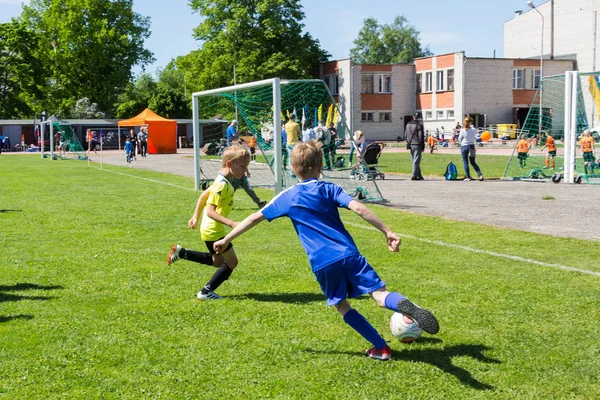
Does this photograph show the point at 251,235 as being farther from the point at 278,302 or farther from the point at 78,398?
the point at 78,398

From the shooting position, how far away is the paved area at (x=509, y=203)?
430 inches

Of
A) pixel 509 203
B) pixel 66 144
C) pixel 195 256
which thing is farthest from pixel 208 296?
pixel 66 144

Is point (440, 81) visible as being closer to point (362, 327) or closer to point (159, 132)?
point (159, 132)

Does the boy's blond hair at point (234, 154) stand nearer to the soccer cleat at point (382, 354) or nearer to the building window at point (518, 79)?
the soccer cleat at point (382, 354)

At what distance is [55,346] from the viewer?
4961 millimetres

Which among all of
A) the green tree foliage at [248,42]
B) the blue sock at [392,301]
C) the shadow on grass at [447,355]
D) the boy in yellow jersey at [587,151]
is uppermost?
the green tree foliage at [248,42]

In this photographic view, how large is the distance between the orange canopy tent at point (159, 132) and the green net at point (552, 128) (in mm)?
30764

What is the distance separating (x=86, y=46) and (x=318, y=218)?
68431mm

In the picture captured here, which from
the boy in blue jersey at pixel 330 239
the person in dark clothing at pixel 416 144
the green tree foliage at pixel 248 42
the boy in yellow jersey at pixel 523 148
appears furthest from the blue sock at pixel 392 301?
the green tree foliage at pixel 248 42

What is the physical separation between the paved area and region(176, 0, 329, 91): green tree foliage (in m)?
41.6

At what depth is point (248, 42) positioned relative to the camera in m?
60.6

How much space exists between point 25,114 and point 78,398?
7119 cm

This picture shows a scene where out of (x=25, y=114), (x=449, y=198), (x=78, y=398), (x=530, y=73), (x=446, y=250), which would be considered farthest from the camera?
(x=25, y=114)

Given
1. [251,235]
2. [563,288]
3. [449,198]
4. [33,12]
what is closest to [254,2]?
[33,12]
